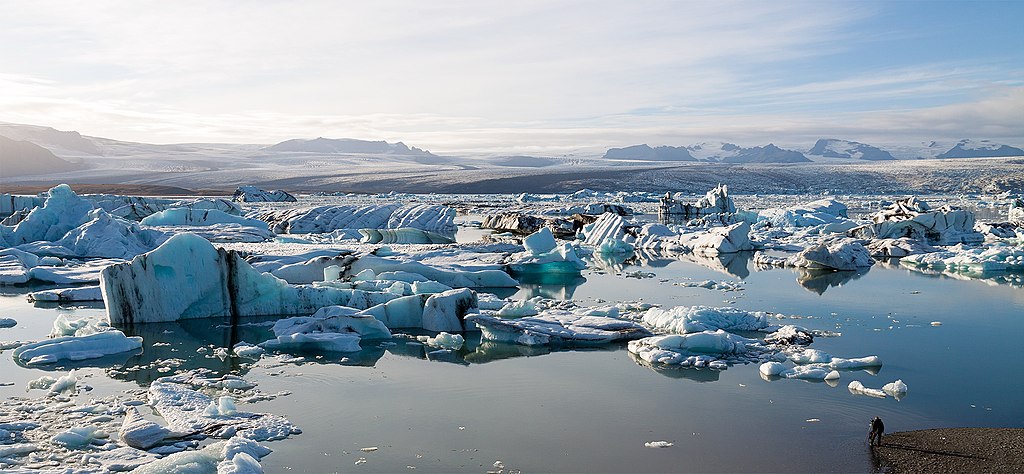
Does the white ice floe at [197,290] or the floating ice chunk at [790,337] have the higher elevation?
the white ice floe at [197,290]

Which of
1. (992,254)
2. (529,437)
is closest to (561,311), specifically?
(529,437)

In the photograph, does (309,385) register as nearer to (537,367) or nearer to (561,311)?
(537,367)

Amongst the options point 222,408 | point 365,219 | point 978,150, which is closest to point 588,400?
point 222,408

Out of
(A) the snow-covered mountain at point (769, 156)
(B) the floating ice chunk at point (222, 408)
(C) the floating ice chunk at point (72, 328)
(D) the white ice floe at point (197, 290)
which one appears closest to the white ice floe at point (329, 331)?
(D) the white ice floe at point (197, 290)

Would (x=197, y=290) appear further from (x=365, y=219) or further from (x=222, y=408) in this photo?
(x=365, y=219)

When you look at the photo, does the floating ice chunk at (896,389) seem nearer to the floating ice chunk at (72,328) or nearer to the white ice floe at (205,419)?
the white ice floe at (205,419)

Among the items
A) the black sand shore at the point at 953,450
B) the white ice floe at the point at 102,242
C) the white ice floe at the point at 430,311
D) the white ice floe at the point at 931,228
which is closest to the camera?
the black sand shore at the point at 953,450
